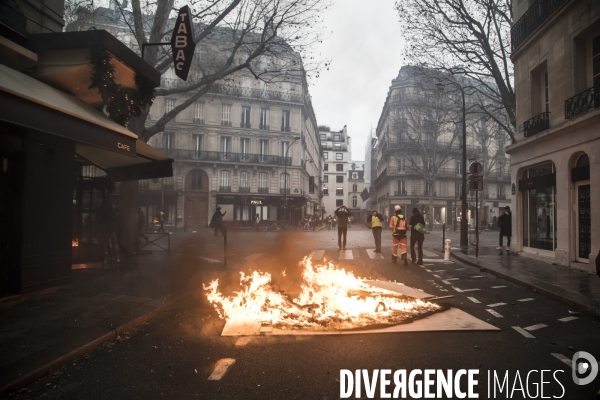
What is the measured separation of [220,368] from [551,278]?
874cm

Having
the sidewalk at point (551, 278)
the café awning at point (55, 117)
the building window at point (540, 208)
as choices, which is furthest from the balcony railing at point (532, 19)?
the café awning at point (55, 117)

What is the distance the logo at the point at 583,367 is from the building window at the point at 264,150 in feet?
142

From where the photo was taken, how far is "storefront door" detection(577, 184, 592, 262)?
1088 centimetres

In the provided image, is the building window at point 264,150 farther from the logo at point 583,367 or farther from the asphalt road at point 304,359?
the logo at point 583,367

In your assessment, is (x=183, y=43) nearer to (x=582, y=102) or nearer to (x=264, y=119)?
(x=582, y=102)

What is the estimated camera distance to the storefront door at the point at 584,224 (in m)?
10.9

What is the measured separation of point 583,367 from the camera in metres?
3.93

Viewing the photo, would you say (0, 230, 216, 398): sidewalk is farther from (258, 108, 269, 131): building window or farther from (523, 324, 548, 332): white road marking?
(258, 108, 269, 131): building window

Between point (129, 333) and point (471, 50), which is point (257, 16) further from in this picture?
point (129, 333)

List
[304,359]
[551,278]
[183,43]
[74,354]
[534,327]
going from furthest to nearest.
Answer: [183,43] < [551,278] < [534,327] < [74,354] < [304,359]

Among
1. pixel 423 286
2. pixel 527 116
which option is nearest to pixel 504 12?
pixel 527 116

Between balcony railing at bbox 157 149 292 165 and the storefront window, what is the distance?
1289 inches

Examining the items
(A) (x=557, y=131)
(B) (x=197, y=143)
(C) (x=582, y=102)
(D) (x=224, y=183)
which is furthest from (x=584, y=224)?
(B) (x=197, y=143)

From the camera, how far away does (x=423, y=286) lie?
845 centimetres
